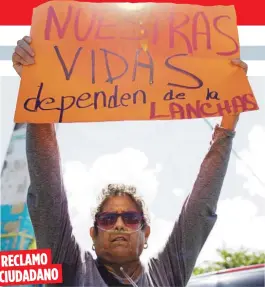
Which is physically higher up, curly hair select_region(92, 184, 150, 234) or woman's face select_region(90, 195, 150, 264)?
curly hair select_region(92, 184, 150, 234)

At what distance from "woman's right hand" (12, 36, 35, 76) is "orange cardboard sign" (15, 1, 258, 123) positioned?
16mm

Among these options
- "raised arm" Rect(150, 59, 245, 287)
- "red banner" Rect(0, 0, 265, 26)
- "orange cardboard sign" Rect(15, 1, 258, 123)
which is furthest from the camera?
"red banner" Rect(0, 0, 265, 26)

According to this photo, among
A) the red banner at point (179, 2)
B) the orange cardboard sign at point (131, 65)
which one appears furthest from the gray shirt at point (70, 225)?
the red banner at point (179, 2)

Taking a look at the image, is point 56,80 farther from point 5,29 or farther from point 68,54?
point 5,29

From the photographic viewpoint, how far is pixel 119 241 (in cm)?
165

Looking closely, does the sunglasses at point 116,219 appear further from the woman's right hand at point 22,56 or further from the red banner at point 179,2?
the red banner at point 179,2

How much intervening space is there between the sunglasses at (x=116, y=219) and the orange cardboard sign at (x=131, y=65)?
282 mm

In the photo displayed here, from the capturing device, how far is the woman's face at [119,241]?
165 cm

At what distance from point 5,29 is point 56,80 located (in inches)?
17.2

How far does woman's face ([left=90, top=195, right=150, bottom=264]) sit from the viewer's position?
5.42 ft

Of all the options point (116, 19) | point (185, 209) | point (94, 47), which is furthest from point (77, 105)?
point (185, 209)

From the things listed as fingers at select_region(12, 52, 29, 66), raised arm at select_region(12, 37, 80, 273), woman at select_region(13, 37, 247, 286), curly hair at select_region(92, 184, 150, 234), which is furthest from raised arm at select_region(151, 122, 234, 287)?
fingers at select_region(12, 52, 29, 66)

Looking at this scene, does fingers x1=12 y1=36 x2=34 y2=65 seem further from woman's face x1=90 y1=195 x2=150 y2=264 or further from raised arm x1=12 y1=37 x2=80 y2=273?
woman's face x1=90 y1=195 x2=150 y2=264

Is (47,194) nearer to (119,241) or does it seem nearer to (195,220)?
(119,241)
